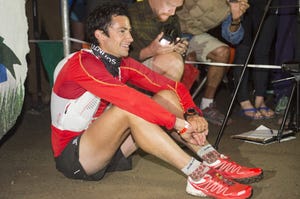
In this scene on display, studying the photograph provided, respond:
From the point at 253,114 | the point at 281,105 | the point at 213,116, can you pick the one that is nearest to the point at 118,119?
the point at 213,116

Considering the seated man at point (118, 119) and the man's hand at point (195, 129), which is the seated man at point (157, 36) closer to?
the seated man at point (118, 119)

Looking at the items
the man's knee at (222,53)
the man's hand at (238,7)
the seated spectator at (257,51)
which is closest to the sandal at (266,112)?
the seated spectator at (257,51)

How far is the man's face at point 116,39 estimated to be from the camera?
245 cm

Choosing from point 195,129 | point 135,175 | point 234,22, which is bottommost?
point 135,175

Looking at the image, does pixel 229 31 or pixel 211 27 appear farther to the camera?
pixel 211 27

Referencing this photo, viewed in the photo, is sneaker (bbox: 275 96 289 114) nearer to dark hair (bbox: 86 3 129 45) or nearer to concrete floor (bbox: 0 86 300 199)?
concrete floor (bbox: 0 86 300 199)

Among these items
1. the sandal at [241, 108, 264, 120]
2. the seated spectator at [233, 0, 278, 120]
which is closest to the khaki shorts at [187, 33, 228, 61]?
the seated spectator at [233, 0, 278, 120]

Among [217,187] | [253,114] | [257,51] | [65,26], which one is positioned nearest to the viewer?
[217,187]

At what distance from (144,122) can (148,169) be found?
61cm

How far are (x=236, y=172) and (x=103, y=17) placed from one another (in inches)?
41.8

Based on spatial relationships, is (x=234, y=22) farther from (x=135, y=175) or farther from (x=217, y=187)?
(x=217, y=187)

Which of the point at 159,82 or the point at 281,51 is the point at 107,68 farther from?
the point at 281,51

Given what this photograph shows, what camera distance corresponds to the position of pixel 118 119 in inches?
88.5

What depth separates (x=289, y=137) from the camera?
331 centimetres
